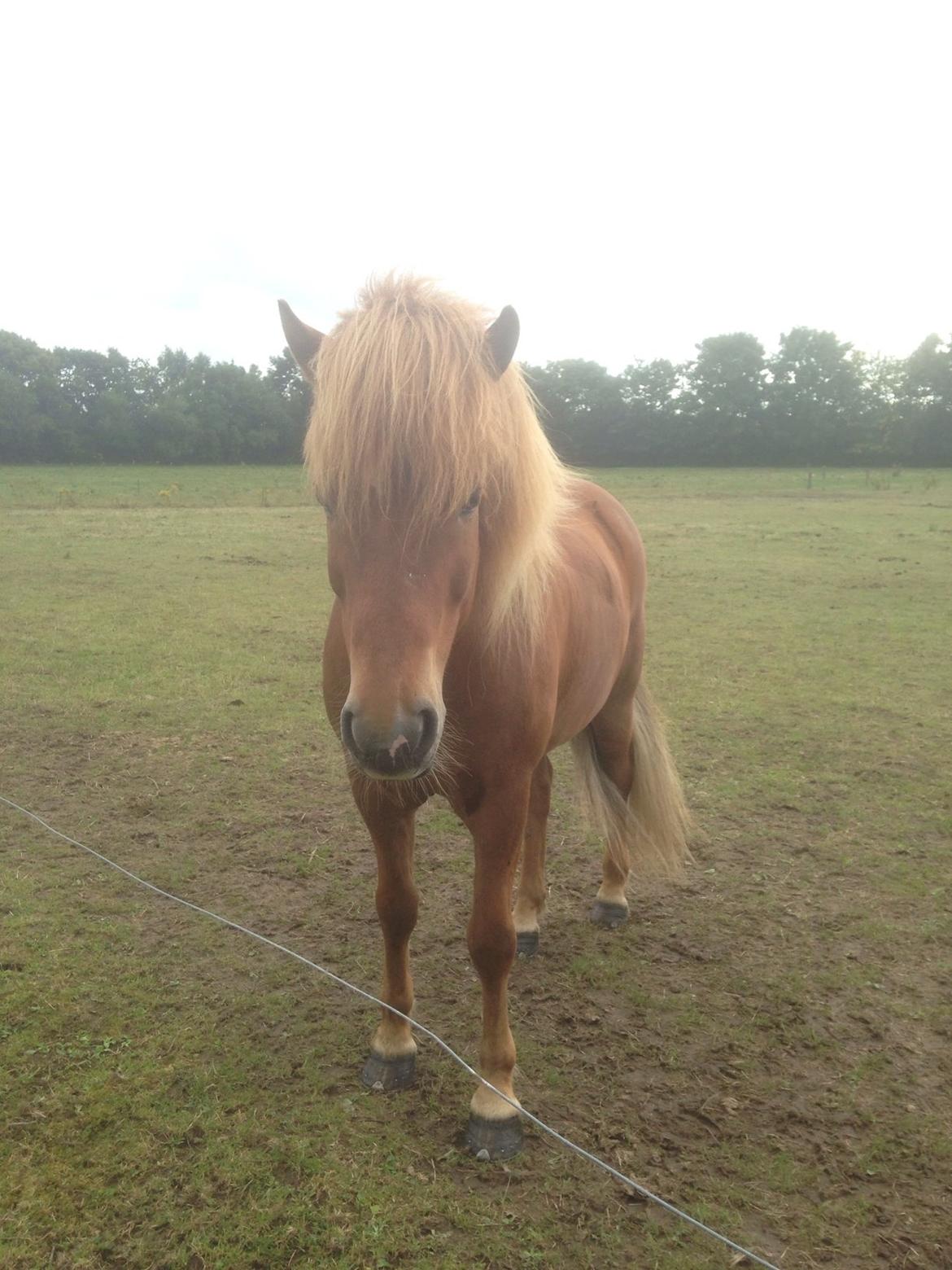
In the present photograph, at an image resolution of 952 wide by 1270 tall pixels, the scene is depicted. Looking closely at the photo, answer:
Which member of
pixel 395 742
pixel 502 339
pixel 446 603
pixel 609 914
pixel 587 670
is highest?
pixel 502 339

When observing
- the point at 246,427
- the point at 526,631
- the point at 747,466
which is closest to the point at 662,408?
the point at 747,466

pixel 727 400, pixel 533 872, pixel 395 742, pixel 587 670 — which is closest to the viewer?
pixel 395 742

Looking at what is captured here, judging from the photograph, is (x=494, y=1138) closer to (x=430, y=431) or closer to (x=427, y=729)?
(x=427, y=729)

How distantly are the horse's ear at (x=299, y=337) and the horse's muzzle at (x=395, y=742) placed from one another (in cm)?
96

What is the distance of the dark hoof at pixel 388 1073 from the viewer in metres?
2.27

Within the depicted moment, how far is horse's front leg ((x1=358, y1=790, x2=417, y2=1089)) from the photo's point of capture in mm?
2266

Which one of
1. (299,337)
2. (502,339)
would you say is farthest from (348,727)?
(299,337)

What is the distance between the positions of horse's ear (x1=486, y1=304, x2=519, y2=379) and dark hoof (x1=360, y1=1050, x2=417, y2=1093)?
6.40ft

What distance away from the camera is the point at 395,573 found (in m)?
1.55

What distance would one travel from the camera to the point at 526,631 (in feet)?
6.56

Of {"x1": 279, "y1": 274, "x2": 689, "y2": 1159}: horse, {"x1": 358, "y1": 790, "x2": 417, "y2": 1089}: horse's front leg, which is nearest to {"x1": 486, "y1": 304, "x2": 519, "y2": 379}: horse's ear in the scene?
{"x1": 279, "y1": 274, "x2": 689, "y2": 1159}: horse

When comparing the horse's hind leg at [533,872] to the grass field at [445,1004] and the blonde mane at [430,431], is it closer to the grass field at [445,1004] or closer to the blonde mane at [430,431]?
the grass field at [445,1004]

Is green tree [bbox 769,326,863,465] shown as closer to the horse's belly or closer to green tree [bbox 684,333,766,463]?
green tree [bbox 684,333,766,463]

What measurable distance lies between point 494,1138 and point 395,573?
1.55m
